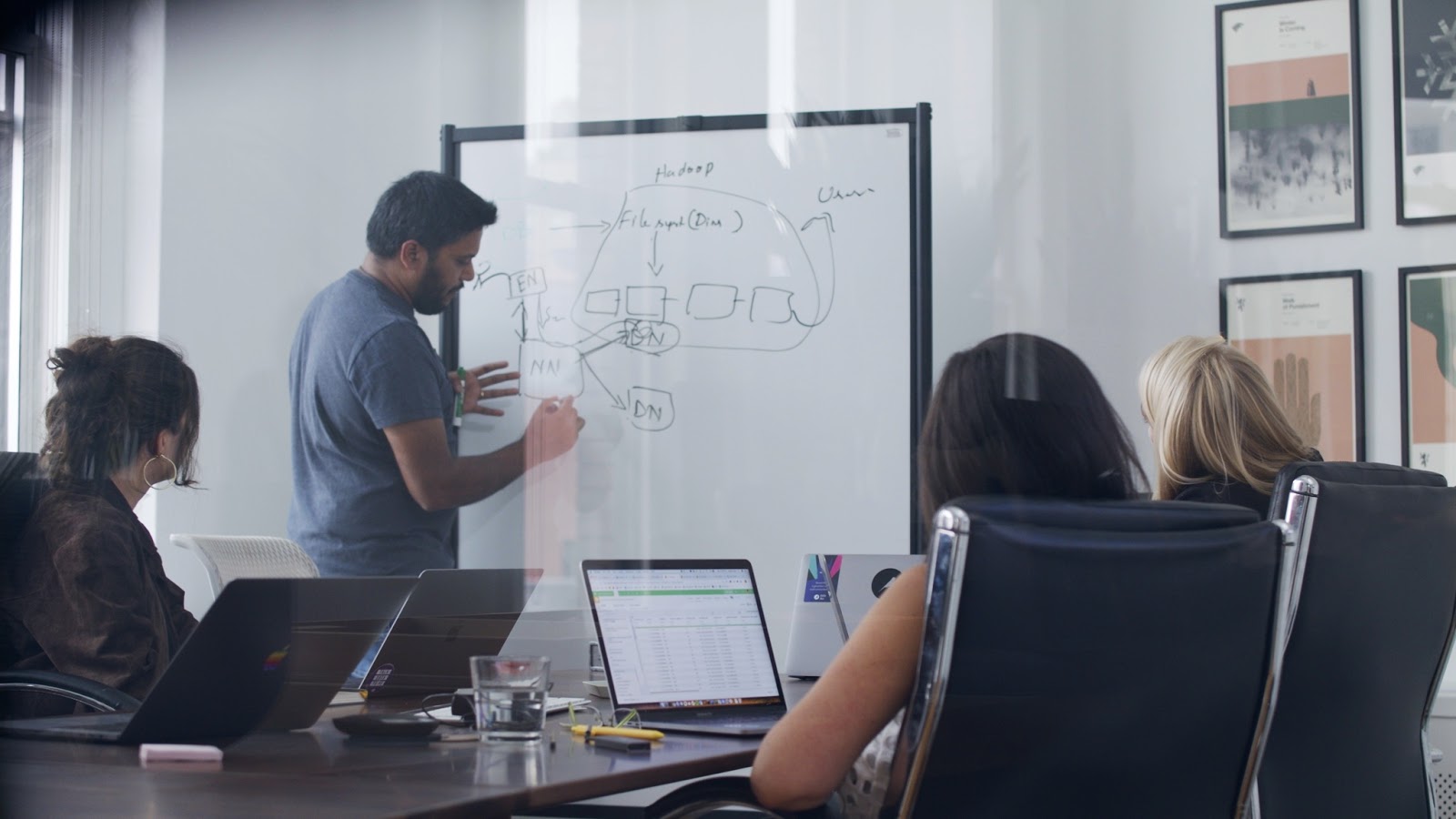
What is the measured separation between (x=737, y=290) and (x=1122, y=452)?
1106 millimetres

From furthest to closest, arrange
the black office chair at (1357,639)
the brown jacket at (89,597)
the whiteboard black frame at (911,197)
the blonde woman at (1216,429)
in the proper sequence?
1. the whiteboard black frame at (911,197)
2. the blonde woman at (1216,429)
3. the brown jacket at (89,597)
4. the black office chair at (1357,639)

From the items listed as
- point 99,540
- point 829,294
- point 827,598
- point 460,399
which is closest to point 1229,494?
point 827,598

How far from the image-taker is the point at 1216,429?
2.11m

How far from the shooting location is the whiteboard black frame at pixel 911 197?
93.0 inches

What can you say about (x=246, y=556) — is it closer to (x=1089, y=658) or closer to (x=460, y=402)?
(x=460, y=402)

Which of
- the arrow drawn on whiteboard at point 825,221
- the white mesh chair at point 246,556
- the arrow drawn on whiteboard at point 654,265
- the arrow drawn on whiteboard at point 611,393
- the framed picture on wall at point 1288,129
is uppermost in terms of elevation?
the framed picture on wall at point 1288,129

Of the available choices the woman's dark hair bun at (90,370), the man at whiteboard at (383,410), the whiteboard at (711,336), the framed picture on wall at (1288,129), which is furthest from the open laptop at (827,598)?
the woman's dark hair bun at (90,370)

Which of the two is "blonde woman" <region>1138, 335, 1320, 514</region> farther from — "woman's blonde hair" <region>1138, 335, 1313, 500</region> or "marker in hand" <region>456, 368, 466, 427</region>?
"marker in hand" <region>456, 368, 466, 427</region>

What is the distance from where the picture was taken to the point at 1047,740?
1.11 metres

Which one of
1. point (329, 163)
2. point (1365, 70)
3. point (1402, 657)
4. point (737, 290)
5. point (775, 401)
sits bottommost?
point (1402, 657)

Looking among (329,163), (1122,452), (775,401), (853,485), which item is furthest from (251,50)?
(1122,452)

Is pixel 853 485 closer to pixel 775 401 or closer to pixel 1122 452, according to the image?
pixel 775 401

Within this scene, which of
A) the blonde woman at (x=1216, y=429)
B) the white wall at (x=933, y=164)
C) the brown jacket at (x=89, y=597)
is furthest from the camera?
the white wall at (x=933, y=164)

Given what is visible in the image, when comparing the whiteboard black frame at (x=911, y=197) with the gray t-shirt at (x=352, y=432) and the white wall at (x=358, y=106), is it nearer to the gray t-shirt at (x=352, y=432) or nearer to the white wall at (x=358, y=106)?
the white wall at (x=358, y=106)
